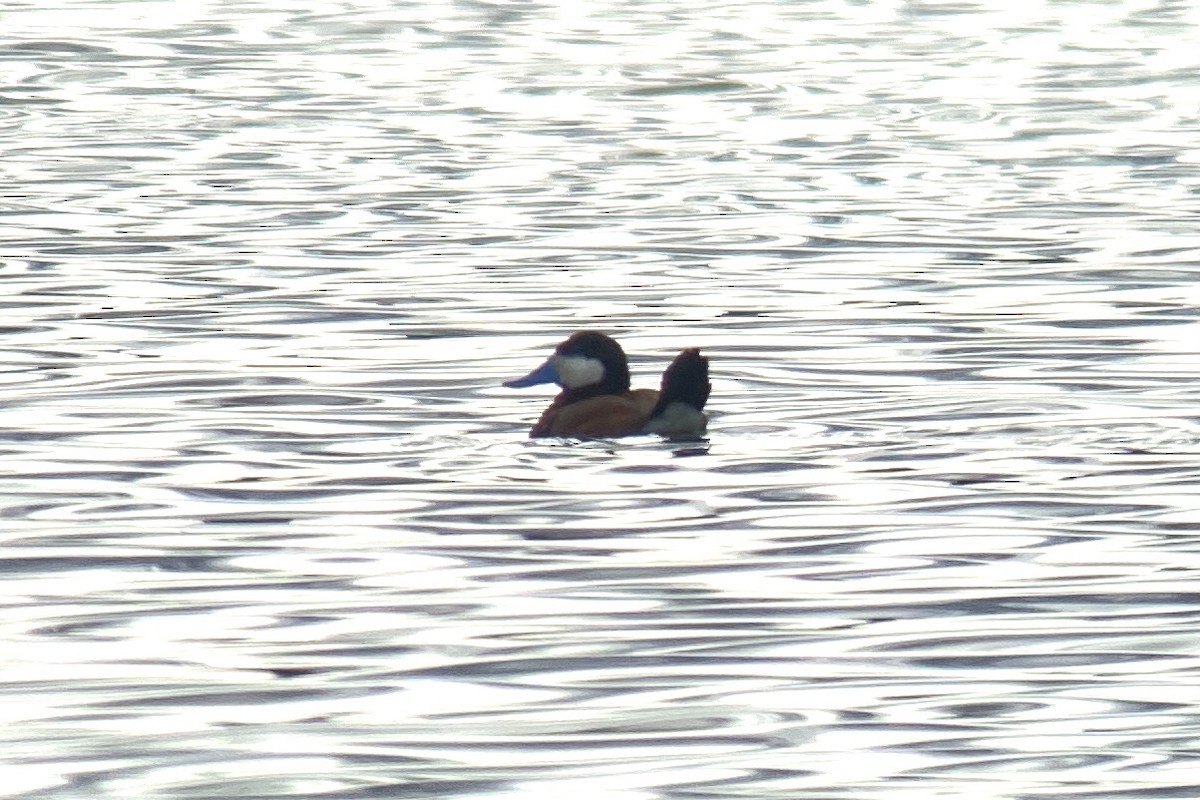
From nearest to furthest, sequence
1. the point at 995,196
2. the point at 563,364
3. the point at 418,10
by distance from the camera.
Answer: the point at 563,364 → the point at 995,196 → the point at 418,10

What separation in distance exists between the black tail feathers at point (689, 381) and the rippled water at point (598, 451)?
218 mm

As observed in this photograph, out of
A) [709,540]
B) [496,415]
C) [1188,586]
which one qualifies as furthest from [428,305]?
[1188,586]

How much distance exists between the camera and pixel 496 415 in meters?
13.3

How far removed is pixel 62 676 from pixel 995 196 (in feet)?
45.7

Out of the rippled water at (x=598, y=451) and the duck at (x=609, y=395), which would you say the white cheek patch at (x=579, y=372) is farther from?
the rippled water at (x=598, y=451)

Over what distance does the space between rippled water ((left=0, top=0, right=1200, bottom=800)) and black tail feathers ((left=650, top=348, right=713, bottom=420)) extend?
0.72 feet

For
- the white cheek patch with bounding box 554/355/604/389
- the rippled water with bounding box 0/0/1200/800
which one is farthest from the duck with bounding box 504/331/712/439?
the rippled water with bounding box 0/0/1200/800

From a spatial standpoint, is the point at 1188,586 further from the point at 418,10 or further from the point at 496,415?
the point at 418,10

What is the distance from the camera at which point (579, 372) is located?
1316 cm

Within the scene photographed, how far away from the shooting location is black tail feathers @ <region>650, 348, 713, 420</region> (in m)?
12.5

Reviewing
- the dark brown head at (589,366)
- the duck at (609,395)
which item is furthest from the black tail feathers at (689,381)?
the dark brown head at (589,366)

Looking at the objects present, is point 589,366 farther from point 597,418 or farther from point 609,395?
point 597,418

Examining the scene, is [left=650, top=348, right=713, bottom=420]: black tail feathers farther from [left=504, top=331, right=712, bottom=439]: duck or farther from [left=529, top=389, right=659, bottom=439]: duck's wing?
[left=529, top=389, right=659, bottom=439]: duck's wing

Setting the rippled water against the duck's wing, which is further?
the duck's wing
